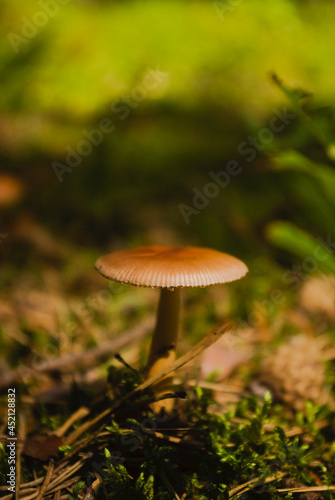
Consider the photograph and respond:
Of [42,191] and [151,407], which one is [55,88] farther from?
[151,407]

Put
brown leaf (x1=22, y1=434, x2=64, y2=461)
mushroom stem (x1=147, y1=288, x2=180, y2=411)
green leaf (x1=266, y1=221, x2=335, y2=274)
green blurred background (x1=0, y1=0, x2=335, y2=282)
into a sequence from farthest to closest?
green blurred background (x1=0, y1=0, x2=335, y2=282) < green leaf (x1=266, y1=221, x2=335, y2=274) < mushroom stem (x1=147, y1=288, x2=180, y2=411) < brown leaf (x1=22, y1=434, x2=64, y2=461)

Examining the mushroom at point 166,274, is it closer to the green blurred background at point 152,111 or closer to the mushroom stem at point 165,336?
the mushroom stem at point 165,336

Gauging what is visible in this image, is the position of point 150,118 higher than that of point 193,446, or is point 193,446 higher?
point 150,118

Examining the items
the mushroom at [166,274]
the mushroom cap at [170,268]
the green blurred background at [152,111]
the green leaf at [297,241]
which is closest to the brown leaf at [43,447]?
the mushroom at [166,274]

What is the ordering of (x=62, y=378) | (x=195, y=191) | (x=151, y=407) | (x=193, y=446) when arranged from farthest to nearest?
1. (x=195, y=191)
2. (x=62, y=378)
3. (x=151, y=407)
4. (x=193, y=446)

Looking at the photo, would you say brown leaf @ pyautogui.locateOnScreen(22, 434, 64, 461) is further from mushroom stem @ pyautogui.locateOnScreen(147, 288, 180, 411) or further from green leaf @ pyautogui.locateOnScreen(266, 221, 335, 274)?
green leaf @ pyautogui.locateOnScreen(266, 221, 335, 274)

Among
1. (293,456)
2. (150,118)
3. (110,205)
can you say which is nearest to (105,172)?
(110,205)

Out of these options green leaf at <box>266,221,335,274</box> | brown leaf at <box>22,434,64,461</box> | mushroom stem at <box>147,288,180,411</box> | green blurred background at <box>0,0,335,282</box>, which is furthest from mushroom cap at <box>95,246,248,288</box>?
green blurred background at <box>0,0,335,282</box>

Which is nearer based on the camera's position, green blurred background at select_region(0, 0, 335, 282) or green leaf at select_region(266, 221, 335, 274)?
green leaf at select_region(266, 221, 335, 274)

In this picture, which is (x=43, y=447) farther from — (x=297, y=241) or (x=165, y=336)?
(x=297, y=241)
